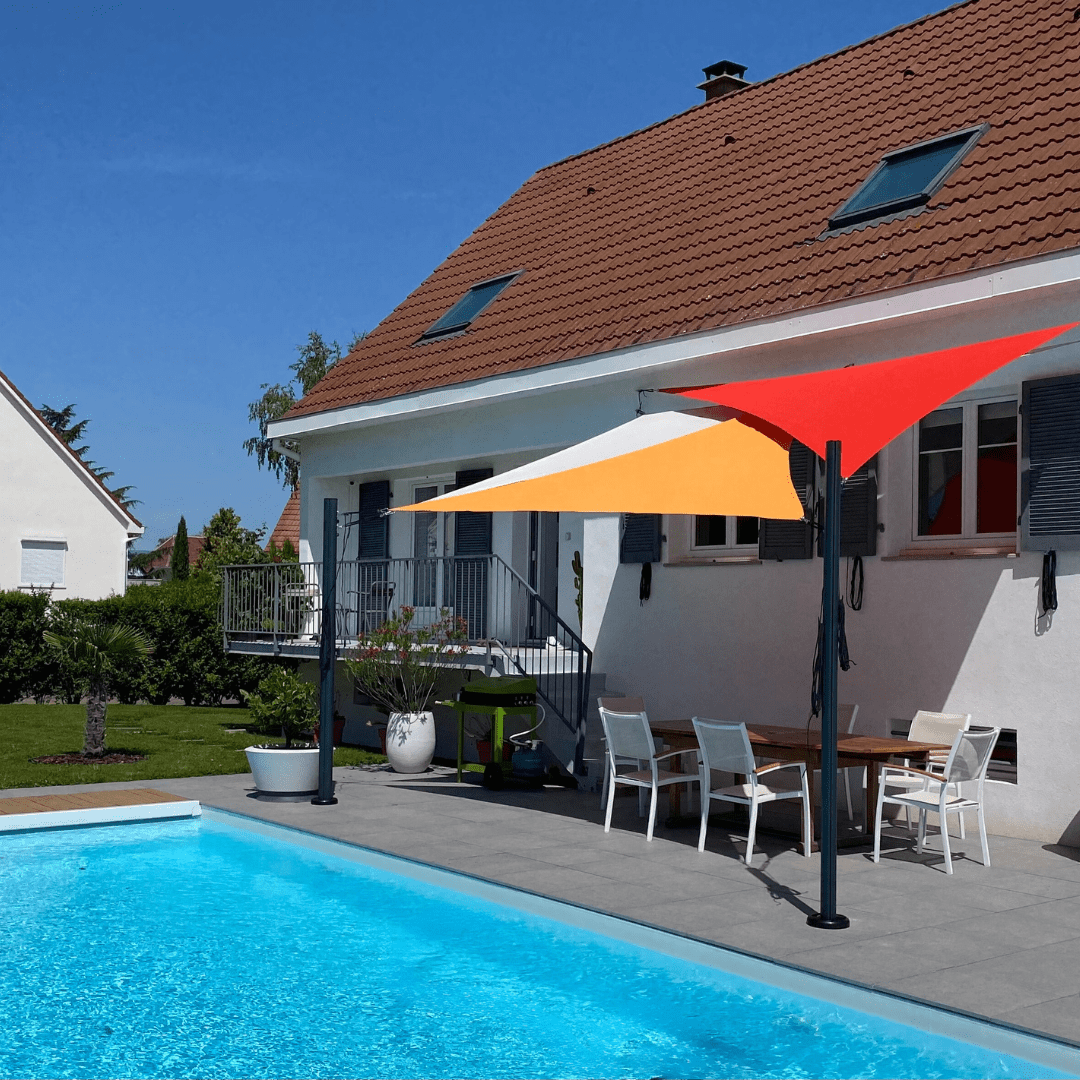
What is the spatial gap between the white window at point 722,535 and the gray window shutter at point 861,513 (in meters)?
1.46

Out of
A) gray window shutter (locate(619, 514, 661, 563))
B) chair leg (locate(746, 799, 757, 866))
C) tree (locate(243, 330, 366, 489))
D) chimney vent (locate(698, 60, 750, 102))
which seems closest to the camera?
chair leg (locate(746, 799, 757, 866))

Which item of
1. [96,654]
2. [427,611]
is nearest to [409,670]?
Answer: [427,611]

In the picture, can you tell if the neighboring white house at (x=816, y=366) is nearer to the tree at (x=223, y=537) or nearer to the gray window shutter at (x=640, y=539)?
the gray window shutter at (x=640, y=539)

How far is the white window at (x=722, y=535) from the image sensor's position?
41.4ft

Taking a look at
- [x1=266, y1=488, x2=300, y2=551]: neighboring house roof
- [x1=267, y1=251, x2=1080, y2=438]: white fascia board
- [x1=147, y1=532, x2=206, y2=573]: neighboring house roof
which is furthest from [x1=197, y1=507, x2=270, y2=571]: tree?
[x1=147, y1=532, x2=206, y2=573]: neighboring house roof

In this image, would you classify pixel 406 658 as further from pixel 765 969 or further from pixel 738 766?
pixel 765 969

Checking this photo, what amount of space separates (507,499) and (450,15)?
6.64 metres

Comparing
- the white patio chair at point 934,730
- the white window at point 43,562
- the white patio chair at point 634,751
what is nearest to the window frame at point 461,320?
the white patio chair at point 634,751

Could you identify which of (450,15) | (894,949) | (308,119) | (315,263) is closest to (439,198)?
(315,263)

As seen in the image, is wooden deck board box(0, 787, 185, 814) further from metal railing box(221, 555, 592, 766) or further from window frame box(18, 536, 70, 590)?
window frame box(18, 536, 70, 590)

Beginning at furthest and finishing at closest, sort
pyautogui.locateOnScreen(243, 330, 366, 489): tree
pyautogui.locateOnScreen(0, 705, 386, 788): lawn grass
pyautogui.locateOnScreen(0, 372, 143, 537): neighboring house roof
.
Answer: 1. pyautogui.locateOnScreen(243, 330, 366, 489): tree
2. pyautogui.locateOnScreen(0, 372, 143, 537): neighboring house roof
3. pyautogui.locateOnScreen(0, 705, 386, 788): lawn grass

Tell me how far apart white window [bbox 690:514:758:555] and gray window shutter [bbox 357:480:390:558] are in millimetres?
5971

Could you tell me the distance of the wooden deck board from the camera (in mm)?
10875

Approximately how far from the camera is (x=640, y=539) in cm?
1330
